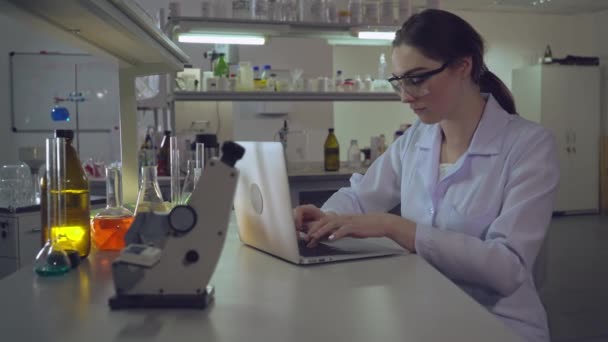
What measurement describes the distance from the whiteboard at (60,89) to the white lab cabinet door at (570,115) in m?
5.09

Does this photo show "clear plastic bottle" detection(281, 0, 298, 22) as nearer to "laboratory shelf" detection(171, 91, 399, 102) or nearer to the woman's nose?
"laboratory shelf" detection(171, 91, 399, 102)

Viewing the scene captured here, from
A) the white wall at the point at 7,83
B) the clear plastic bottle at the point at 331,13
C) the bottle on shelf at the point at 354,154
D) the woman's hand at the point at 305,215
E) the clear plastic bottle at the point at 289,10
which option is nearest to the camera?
the woman's hand at the point at 305,215

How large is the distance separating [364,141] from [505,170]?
653cm

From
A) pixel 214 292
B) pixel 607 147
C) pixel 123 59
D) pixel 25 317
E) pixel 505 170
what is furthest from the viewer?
pixel 607 147

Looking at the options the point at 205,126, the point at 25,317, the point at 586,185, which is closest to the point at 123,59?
the point at 25,317

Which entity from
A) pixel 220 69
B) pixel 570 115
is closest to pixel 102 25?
pixel 220 69

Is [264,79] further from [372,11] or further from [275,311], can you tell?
[275,311]

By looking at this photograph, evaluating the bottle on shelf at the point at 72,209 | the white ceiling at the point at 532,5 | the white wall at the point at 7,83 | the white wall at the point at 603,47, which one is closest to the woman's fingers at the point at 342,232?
the bottle on shelf at the point at 72,209

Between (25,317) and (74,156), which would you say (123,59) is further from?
(25,317)

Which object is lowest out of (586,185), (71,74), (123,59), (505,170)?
(586,185)

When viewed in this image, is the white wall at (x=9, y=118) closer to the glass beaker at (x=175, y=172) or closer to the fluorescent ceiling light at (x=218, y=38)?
the fluorescent ceiling light at (x=218, y=38)

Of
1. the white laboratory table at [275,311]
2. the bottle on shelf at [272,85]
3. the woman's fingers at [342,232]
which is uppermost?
the bottle on shelf at [272,85]

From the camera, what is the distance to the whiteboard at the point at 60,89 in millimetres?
5930

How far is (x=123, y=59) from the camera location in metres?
1.63
